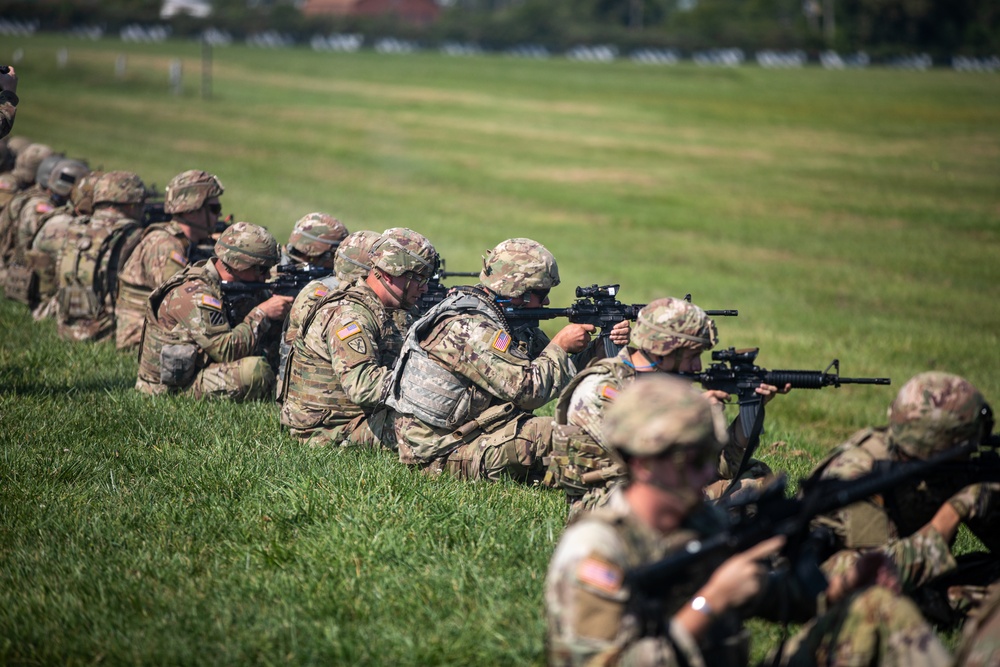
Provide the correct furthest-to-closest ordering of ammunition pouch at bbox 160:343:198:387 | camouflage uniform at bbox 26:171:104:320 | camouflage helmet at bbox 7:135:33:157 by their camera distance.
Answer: camouflage helmet at bbox 7:135:33:157 < camouflage uniform at bbox 26:171:104:320 < ammunition pouch at bbox 160:343:198:387

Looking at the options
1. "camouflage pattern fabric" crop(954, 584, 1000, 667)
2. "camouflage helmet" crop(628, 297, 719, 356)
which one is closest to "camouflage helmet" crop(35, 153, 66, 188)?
"camouflage helmet" crop(628, 297, 719, 356)

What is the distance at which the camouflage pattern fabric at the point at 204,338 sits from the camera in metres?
10.6

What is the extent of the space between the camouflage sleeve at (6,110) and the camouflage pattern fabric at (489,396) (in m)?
4.17

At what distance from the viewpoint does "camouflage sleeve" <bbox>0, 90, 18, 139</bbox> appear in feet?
31.3

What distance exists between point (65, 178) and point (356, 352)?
27.3 feet

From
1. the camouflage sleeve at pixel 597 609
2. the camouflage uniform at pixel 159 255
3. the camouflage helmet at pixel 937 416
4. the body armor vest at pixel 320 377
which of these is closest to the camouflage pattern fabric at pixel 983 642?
the camouflage helmet at pixel 937 416

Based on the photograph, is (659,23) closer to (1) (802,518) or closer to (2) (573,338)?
(2) (573,338)

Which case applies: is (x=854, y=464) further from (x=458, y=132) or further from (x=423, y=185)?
(x=458, y=132)

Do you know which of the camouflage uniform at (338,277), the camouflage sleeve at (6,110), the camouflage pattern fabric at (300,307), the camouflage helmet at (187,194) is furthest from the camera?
the camouflage helmet at (187,194)

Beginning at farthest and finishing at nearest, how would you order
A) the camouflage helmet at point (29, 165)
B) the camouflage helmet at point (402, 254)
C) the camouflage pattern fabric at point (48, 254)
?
the camouflage helmet at point (29, 165) < the camouflage pattern fabric at point (48, 254) < the camouflage helmet at point (402, 254)

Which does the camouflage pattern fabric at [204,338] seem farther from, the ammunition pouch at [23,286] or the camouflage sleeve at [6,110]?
the ammunition pouch at [23,286]

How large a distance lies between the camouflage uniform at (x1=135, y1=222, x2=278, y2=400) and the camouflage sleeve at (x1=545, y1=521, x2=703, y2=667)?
653cm

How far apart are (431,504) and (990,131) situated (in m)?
43.7

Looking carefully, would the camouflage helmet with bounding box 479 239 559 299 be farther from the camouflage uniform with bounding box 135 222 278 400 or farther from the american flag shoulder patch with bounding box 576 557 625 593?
the american flag shoulder patch with bounding box 576 557 625 593
